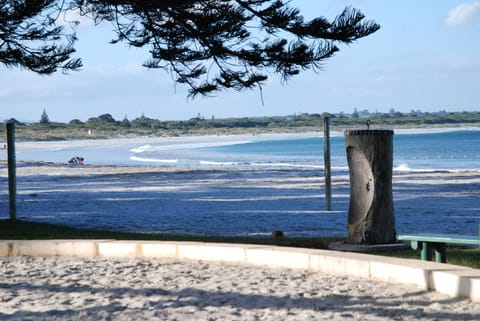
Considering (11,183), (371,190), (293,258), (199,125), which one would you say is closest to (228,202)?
(11,183)

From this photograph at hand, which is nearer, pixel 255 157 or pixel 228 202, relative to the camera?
pixel 228 202

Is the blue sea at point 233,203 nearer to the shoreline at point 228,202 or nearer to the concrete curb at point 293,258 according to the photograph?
the shoreline at point 228,202

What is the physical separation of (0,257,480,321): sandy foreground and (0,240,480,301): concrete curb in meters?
0.09

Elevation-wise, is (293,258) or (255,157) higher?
(293,258)

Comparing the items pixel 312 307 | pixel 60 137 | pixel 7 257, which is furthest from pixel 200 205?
pixel 60 137

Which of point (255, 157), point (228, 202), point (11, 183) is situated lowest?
point (255, 157)

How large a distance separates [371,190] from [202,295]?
7.78 ft

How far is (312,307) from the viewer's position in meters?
5.39

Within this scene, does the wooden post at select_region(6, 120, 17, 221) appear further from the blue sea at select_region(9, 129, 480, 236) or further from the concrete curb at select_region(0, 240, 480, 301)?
the concrete curb at select_region(0, 240, 480, 301)

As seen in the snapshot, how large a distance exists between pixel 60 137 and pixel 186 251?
78113mm

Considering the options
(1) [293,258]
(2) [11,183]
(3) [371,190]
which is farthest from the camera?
(2) [11,183]

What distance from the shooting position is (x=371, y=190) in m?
7.54

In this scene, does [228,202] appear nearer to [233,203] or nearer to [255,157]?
[233,203]

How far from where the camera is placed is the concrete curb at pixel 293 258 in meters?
5.58
